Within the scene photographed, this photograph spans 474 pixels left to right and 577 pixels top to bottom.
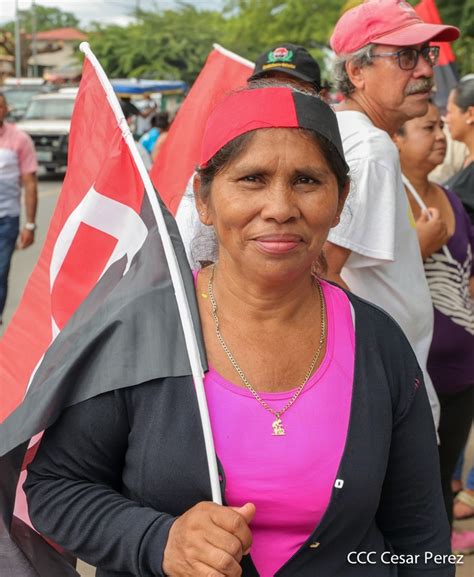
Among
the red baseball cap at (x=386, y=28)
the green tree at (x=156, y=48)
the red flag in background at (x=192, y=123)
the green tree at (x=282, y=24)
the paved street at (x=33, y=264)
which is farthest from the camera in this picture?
the green tree at (x=156, y=48)

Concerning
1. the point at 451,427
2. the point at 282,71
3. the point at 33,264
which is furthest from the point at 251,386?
the point at 33,264

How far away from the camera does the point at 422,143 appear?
3.78 meters

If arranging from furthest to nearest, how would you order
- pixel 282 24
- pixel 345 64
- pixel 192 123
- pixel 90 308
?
pixel 282 24 < pixel 192 123 < pixel 345 64 < pixel 90 308

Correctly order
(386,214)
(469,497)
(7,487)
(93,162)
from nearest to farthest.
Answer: (7,487), (93,162), (386,214), (469,497)

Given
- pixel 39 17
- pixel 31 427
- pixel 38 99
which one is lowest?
pixel 39 17

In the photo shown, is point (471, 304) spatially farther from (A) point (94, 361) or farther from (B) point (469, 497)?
(A) point (94, 361)

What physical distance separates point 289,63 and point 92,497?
7.90ft

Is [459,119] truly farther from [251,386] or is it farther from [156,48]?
[156,48]

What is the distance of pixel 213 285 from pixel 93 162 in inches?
20.9

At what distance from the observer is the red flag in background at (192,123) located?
3980 millimetres

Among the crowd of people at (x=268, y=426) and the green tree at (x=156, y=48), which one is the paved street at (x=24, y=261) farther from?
the green tree at (x=156, y=48)

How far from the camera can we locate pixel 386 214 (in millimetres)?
2793

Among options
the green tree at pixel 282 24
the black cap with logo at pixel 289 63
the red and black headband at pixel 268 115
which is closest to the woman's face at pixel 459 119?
A: the black cap with logo at pixel 289 63

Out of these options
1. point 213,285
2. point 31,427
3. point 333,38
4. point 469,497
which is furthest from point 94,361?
point 469,497
